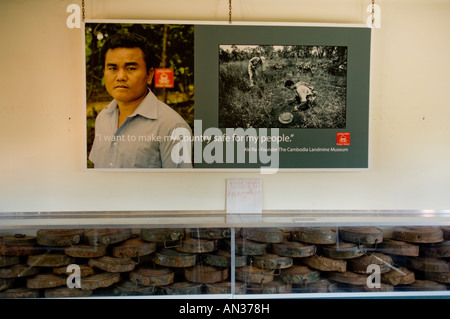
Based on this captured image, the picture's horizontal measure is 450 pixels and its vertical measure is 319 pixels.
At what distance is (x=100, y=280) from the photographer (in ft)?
4.98

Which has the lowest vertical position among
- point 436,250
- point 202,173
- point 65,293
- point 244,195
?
point 65,293

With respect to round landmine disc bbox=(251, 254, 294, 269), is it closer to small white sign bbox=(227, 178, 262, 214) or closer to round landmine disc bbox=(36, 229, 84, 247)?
small white sign bbox=(227, 178, 262, 214)

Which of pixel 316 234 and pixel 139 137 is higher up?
pixel 139 137

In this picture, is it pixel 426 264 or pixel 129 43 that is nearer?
pixel 426 264

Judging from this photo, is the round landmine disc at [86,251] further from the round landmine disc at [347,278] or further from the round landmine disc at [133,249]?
the round landmine disc at [347,278]

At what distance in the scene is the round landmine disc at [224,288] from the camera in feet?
5.09

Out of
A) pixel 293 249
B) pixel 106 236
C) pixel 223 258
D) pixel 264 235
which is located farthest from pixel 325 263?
pixel 106 236

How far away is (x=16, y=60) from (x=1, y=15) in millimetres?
266

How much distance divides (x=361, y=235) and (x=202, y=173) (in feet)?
2.97

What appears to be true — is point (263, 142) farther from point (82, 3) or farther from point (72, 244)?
point (82, 3)

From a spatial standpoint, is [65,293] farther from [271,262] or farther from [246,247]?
[271,262]

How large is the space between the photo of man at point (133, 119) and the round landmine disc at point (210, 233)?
38 cm

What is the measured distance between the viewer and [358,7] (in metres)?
1.79
